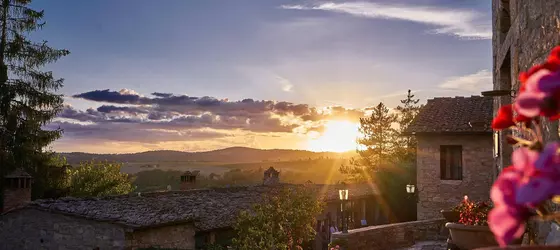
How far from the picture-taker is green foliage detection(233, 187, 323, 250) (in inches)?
649

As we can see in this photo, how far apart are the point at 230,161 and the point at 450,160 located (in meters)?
115

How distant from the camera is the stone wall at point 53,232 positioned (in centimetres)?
1698

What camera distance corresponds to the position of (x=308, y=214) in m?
19.0

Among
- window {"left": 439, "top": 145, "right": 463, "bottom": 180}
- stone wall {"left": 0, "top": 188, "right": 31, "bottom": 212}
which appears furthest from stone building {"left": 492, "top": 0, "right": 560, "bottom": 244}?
stone wall {"left": 0, "top": 188, "right": 31, "bottom": 212}

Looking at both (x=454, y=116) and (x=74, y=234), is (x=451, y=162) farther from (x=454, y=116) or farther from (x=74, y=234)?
(x=74, y=234)

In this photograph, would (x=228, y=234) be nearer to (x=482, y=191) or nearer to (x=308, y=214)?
(x=308, y=214)

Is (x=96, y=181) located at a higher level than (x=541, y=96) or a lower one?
lower

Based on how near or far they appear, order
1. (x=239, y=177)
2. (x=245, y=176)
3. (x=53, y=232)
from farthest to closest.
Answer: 1. (x=245, y=176)
2. (x=239, y=177)
3. (x=53, y=232)

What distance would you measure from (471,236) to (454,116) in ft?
54.2

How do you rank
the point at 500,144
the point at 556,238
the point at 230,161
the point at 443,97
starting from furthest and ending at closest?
1. the point at 230,161
2. the point at 443,97
3. the point at 500,144
4. the point at 556,238

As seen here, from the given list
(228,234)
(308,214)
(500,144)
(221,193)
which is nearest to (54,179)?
(221,193)

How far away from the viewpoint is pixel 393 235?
41.9 ft

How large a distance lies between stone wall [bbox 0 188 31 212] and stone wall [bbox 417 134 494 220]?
17739 millimetres

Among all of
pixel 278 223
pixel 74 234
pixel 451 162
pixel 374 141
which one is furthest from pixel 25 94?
pixel 374 141
